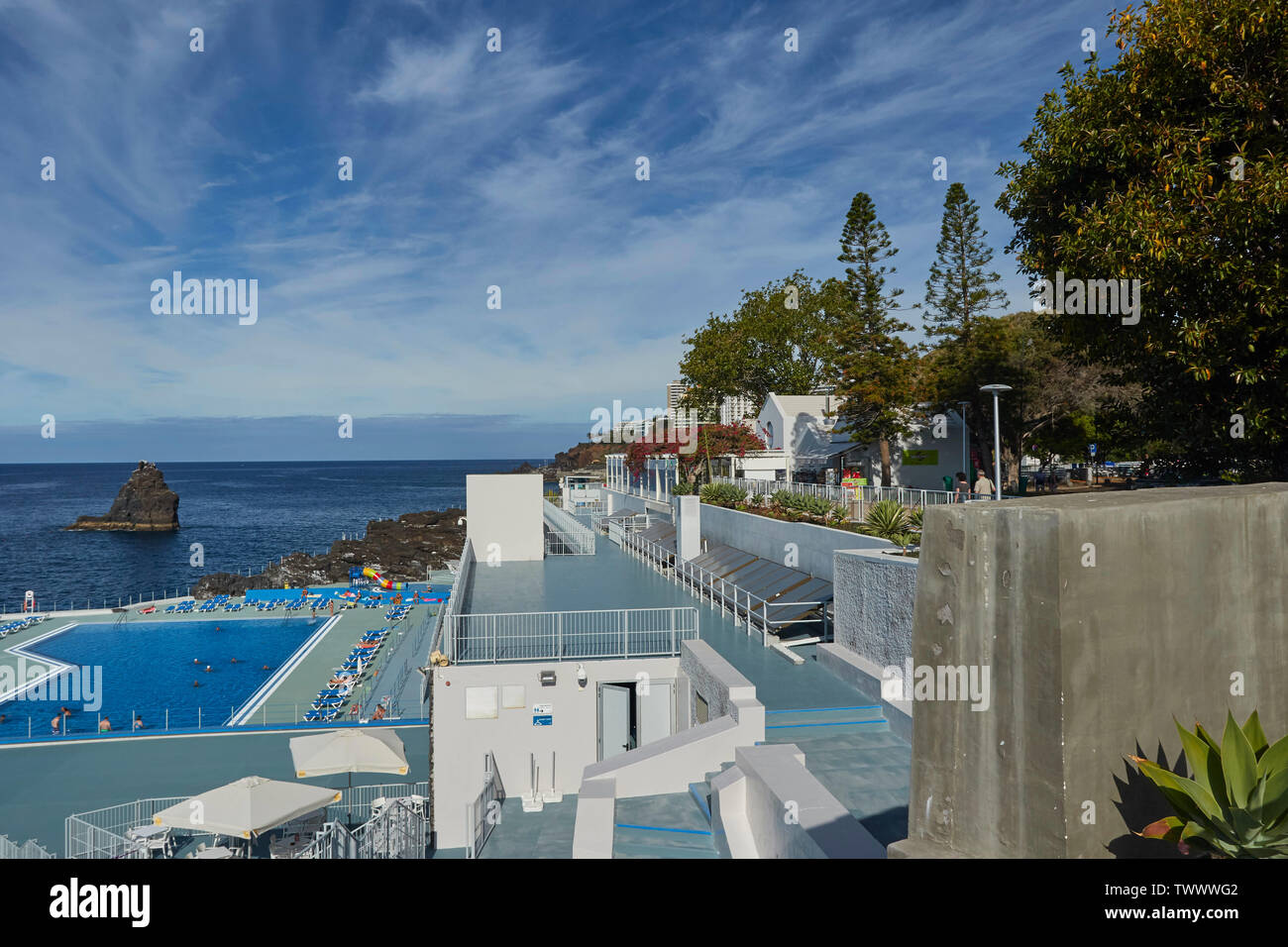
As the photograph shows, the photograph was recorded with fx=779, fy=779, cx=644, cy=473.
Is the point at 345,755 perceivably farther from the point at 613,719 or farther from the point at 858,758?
the point at 858,758

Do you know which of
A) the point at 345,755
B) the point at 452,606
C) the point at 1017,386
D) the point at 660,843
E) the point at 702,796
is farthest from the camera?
the point at 1017,386

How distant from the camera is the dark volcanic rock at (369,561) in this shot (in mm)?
47156

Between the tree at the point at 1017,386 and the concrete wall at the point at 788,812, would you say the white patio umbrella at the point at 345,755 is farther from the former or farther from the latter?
the tree at the point at 1017,386

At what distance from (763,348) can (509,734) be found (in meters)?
43.1

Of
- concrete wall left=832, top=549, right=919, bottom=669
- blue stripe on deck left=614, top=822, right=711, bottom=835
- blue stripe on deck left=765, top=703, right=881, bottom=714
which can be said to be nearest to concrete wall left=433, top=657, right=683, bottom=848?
blue stripe on deck left=765, top=703, right=881, bottom=714

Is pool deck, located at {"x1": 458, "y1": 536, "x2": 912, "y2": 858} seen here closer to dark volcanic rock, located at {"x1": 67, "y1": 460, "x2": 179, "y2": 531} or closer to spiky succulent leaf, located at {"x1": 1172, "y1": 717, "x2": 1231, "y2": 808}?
spiky succulent leaf, located at {"x1": 1172, "y1": 717, "x2": 1231, "y2": 808}

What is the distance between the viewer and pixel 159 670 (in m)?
28.3

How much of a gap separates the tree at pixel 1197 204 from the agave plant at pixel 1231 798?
8.96 m

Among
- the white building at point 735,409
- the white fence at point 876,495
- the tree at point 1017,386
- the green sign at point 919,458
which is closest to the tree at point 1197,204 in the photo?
the white fence at point 876,495

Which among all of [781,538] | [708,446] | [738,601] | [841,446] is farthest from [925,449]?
[738,601]

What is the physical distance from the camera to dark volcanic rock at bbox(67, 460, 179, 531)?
9250 centimetres

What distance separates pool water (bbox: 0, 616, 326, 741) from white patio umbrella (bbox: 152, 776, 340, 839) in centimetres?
1004
